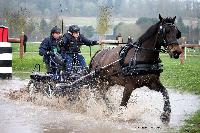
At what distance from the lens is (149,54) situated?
978cm

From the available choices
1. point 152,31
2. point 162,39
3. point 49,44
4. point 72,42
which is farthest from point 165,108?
point 49,44

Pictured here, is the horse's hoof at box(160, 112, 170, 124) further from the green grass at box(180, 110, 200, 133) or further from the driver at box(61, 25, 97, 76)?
the driver at box(61, 25, 97, 76)

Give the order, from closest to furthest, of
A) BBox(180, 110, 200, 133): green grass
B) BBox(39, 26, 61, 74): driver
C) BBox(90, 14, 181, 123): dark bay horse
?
BBox(180, 110, 200, 133): green grass → BBox(90, 14, 181, 123): dark bay horse → BBox(39, 26, 61, 74): driver

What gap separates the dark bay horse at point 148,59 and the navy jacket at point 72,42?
2.01 m

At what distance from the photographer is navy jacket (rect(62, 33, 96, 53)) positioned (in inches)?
476

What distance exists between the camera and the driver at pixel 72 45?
12023mm

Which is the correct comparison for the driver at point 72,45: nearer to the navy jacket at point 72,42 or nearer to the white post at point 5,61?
the navy jacket at point 72,42

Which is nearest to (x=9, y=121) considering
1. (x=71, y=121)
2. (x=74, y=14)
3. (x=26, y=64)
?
(x=71, y=121)

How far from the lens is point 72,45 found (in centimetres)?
1220

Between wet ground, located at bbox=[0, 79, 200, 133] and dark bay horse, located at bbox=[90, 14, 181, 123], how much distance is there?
0.39 metres

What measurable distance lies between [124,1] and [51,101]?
63457 millimetres

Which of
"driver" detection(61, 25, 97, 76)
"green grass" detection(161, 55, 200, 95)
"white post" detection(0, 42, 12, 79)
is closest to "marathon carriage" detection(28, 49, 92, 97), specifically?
"driver" detection(61, 25, 97, 76)

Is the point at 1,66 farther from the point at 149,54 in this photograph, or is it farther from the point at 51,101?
the point at 149,54

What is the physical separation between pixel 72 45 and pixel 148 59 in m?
2.92
